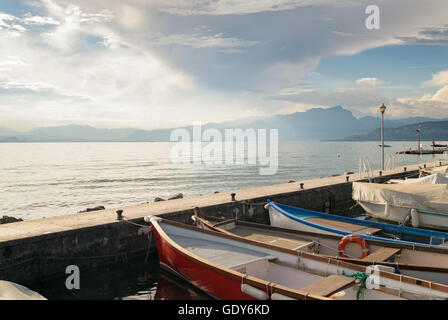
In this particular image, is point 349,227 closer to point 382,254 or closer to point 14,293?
point 382,254

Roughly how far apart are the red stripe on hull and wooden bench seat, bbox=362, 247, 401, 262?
3231 millimetres

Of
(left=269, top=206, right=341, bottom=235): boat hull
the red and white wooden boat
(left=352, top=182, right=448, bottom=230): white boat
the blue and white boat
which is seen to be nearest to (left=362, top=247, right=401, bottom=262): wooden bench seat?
the red and white wooden boat

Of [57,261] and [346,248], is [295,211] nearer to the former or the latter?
[346,248]

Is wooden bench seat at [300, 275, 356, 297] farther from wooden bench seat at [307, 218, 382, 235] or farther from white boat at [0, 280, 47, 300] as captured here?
wooden bench seat at [307, 218, 382, 235]

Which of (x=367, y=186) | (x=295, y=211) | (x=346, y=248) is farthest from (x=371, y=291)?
(x=367, y=186)

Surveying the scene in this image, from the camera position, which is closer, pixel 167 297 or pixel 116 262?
pixel 167 297

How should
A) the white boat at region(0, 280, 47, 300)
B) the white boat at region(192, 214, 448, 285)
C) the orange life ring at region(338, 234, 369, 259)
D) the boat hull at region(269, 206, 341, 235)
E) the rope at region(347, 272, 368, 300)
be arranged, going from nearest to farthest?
1. the white boat at region(0, 280, 47, 300)
2. the rope at region(347, 272, 368, 300)
3. the white boat at region(192, 214, 448, 285)
4. the orange life ring at region(338, 234, 369, 259)
5. the boat hull at region(269, 206, 341, 235)

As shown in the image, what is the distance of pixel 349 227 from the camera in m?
12.2

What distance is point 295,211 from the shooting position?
13.9 meters

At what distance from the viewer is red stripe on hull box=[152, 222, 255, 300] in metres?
7.35

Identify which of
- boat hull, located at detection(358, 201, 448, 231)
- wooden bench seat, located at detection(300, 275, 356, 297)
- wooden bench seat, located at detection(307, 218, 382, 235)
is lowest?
boat hull, located at detection(358, 201, 448, 231)

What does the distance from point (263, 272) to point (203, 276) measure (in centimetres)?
150
